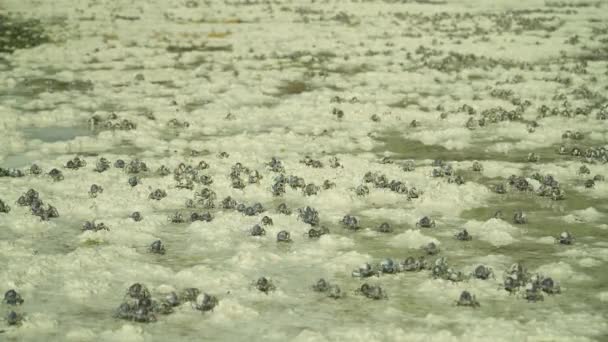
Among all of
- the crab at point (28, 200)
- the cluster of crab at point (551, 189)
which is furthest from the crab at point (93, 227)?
the cluster of crab at point (551, 189)

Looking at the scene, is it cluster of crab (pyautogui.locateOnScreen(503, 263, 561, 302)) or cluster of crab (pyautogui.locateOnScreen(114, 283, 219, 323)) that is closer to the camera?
cluster of crab (pyautogui.locateOnScreen(114, 283, 219, 323))

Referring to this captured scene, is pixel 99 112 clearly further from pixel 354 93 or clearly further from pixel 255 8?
pixel 255 8

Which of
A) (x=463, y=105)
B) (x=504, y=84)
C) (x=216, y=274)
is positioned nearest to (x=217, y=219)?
(x=216, y=274)

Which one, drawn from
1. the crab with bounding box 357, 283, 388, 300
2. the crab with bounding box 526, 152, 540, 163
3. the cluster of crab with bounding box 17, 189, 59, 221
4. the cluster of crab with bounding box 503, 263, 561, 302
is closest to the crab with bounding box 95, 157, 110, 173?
the cluster of crab with bounding box 17, 189, 59, 221

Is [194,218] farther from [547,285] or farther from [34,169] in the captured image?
[547,285]

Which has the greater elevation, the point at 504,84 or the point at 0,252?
the point at 504,84

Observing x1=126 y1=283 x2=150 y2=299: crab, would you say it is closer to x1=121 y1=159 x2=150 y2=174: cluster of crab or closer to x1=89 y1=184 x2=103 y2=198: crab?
x1=89 y1=184 x2=103 y2=198: crab
